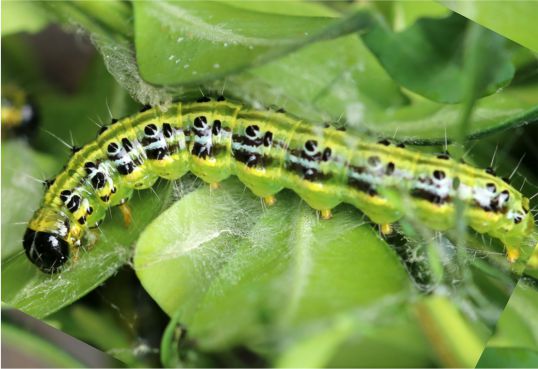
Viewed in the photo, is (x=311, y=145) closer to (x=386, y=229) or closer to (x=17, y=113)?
(x=386, y=229)

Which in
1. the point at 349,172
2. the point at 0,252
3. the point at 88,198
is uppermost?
the point at 349,172

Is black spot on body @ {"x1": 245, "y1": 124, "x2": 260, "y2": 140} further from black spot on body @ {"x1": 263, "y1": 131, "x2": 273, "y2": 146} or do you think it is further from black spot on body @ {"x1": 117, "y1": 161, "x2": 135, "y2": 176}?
black spot on body @ {"x1": 117, "y1": 161, "x2": 135, "y2": 176}

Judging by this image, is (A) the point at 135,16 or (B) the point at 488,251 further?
(A) the point at 135,16

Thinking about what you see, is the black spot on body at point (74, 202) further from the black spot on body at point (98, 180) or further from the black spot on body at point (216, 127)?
the black spot on body at point (216, 127)

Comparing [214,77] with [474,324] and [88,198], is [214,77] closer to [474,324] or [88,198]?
[88,198]

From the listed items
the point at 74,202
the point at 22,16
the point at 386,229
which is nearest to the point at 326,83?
the point at 386,229

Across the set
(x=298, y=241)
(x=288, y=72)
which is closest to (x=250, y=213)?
(x=298, y=241)
